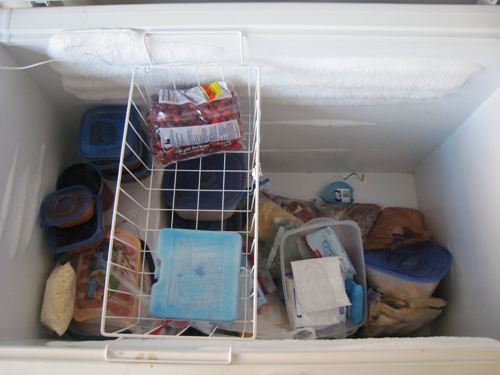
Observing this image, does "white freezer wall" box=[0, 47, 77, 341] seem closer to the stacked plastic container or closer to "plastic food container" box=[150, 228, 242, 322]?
the stacked plastic container

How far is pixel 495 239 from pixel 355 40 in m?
0.63

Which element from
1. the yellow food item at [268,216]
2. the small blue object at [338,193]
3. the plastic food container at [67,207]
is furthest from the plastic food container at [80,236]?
the small blue object at [338,193]

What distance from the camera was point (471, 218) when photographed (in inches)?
40.4

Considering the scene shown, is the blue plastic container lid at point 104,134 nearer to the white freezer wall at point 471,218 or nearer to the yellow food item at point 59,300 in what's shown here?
the yellow food item at point 59,300

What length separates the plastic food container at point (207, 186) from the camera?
994 millimetres

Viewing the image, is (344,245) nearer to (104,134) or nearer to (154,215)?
(154,215)

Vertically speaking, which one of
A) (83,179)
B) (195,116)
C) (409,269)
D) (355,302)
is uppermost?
(195,116)

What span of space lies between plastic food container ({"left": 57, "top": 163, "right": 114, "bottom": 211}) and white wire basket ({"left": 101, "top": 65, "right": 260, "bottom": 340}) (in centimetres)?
7

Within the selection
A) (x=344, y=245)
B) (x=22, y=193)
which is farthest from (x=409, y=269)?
(x=22, y=193)

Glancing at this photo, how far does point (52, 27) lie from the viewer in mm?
776

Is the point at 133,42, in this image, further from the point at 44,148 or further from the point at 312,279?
the point at 312,279

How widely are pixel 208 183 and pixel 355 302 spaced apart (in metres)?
0.58

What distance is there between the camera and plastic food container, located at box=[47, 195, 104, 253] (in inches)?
35.1

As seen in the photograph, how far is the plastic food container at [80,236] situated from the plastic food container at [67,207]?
0.05 feet
